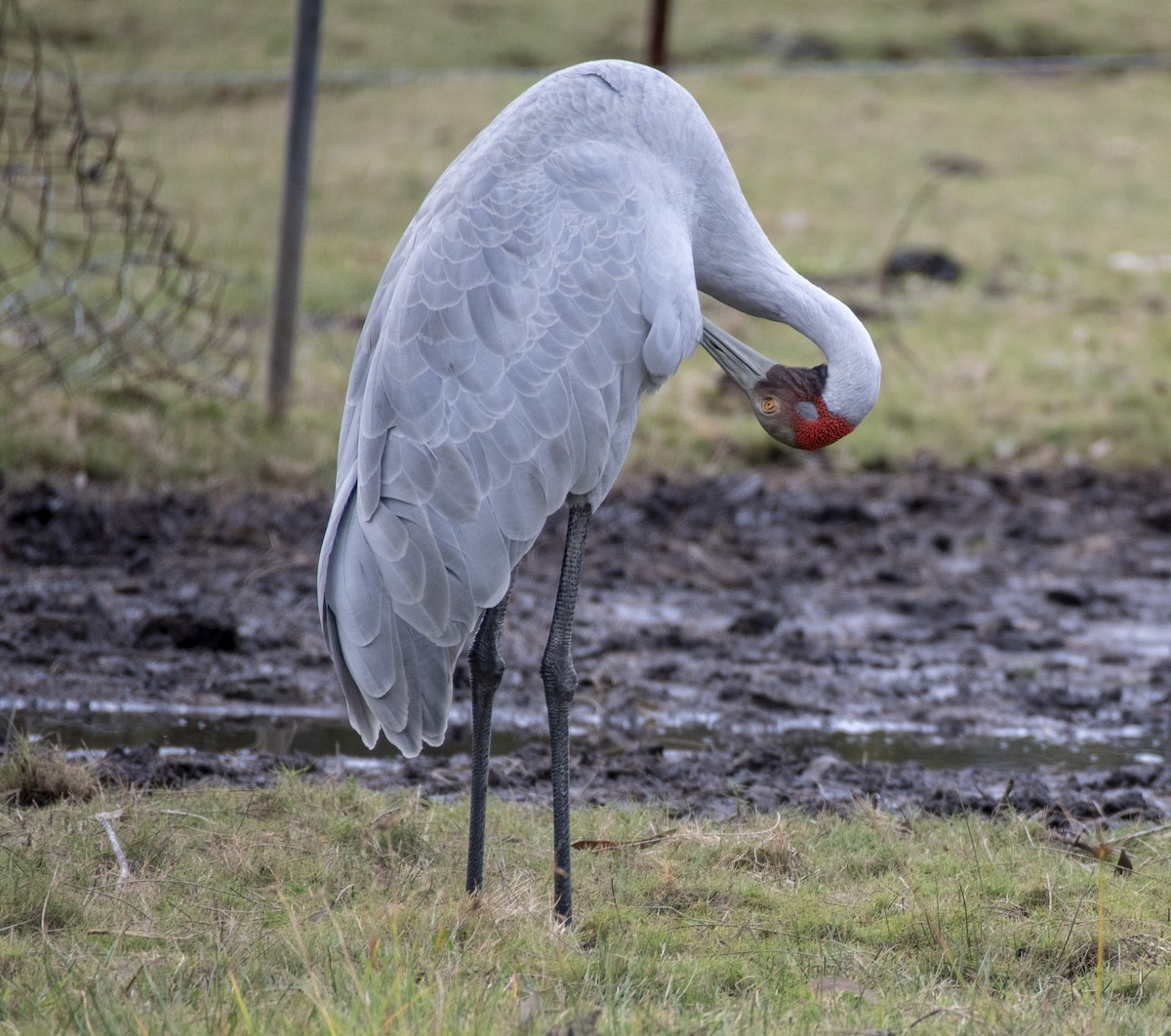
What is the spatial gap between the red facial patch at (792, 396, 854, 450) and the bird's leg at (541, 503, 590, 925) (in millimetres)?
642

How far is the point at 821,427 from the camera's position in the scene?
4.12 metres

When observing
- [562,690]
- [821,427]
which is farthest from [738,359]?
[562,690]

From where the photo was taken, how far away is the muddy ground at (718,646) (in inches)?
199

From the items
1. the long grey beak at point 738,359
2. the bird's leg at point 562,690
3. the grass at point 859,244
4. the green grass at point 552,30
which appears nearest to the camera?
the bird's leg at point 562,690

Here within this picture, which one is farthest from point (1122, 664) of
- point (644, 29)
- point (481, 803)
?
point (644, 29)

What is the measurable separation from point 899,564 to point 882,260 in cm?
656

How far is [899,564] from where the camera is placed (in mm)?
7637

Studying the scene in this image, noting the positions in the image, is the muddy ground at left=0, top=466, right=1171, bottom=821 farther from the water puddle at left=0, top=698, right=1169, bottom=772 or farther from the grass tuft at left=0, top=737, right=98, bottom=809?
the grass tuft at left=0, top=737, right=98, bottom=809

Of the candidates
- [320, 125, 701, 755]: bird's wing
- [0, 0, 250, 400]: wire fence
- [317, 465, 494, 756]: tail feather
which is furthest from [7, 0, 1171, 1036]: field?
[320, 125, 701, 755]: bird's wing

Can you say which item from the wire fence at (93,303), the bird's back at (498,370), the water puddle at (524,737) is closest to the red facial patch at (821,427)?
the bird's back at (498,370)

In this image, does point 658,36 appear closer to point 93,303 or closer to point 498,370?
point 93,303

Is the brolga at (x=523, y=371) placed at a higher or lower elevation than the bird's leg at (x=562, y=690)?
higher

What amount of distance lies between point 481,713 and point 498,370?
0.94m

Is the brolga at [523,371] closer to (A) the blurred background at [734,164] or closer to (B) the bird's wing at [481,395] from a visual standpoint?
(B) the bird's wing at [481,395]
